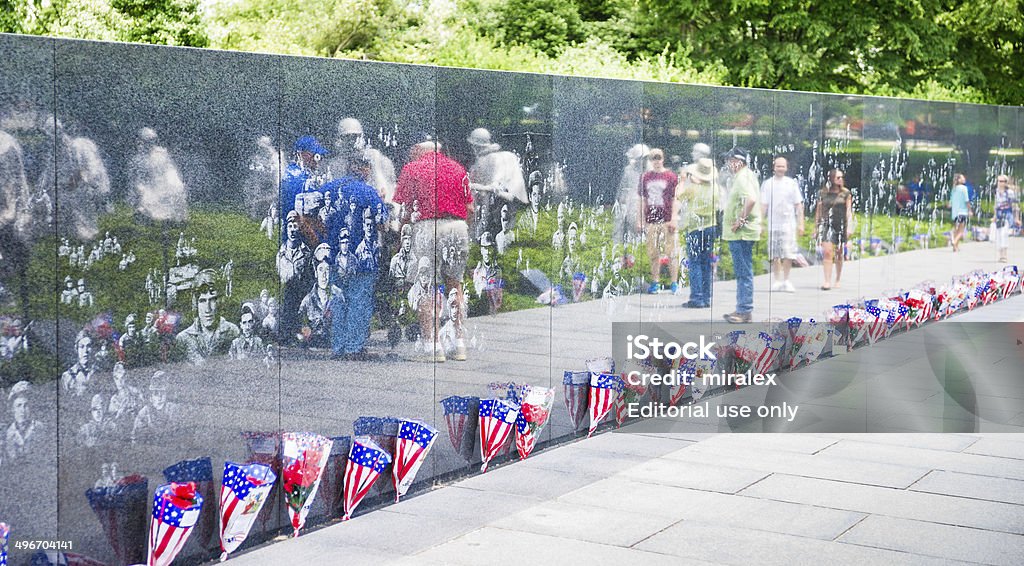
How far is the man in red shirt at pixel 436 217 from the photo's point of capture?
773 centimetres

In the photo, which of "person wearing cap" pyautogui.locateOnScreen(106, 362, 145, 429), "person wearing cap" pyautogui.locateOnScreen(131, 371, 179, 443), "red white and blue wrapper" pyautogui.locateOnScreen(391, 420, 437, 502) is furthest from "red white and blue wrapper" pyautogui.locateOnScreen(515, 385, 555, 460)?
"person wearing cap" pyautogui.locateOnScreen(106, 362, 145, 429)

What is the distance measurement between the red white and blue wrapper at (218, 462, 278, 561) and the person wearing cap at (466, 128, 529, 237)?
2.58m

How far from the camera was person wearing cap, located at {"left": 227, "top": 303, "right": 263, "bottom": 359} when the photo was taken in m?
6.48

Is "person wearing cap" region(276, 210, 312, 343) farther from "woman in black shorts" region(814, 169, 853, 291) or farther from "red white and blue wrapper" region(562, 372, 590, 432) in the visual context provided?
"woman in black shorts" region(814, 169, 853, 291)

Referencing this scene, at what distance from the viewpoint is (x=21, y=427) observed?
17.6ft

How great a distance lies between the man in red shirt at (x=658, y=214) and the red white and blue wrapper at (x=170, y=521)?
17.2 feet

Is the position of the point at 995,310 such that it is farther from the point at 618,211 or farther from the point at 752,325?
the point at 618,211

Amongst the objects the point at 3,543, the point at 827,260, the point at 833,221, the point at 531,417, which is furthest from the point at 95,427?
the point at 833,221

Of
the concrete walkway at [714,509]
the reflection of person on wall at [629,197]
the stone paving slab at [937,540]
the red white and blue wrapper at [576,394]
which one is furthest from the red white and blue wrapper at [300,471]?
the reflection of person on wall at [629,197]

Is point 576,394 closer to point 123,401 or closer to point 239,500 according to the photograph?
point 239,500

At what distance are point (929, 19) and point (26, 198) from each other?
31.0 m

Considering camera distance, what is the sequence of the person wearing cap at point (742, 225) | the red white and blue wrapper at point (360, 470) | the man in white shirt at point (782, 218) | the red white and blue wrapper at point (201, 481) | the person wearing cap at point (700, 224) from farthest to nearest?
the man in white shirt at point (782, 218), the person wearing cap at point (742, 225), the person wearing cap at point (700, 224), the red white and blue wrapper at point (360, 470), the red white and blue wrapper at point (201, 481)

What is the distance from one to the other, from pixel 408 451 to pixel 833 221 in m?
7.47

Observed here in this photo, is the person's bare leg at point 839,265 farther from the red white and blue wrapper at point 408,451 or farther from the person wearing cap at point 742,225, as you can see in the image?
the red white and blue wrapper at point 408,451
